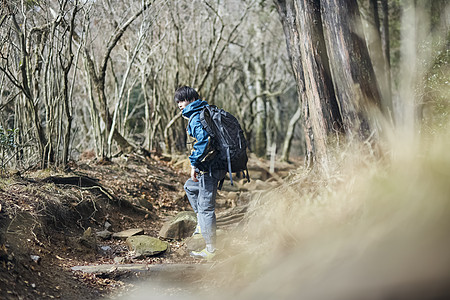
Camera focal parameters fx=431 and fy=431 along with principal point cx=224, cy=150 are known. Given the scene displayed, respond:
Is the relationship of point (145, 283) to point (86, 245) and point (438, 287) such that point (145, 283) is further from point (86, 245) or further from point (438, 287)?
point (438, 287)

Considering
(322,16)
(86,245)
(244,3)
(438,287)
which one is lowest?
(438,287)

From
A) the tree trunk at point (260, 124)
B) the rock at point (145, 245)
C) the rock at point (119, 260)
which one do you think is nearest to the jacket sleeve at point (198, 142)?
the rock at point (145, 245)

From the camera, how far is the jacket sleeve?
4.87 metres

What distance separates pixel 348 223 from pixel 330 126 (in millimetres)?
1790

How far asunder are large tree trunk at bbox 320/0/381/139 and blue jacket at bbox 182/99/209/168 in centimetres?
183

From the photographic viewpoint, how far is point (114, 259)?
206 inches

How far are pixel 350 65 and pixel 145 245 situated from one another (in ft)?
11.5

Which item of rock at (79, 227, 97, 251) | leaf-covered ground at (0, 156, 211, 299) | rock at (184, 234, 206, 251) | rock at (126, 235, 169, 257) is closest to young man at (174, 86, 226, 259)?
rock at (184, 234, 206, 251)

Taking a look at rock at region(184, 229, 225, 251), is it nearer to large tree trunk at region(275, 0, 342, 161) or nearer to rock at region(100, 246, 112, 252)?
rock at region(100, 246, 112, 252)

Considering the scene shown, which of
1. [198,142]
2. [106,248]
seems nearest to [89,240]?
[106,248]

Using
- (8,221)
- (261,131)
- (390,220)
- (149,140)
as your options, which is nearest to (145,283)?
(8,221)

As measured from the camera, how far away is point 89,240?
545cm

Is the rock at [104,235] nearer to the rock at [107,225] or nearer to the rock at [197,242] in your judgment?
the rock at [107,225]

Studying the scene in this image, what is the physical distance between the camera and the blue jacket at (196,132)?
488cm
